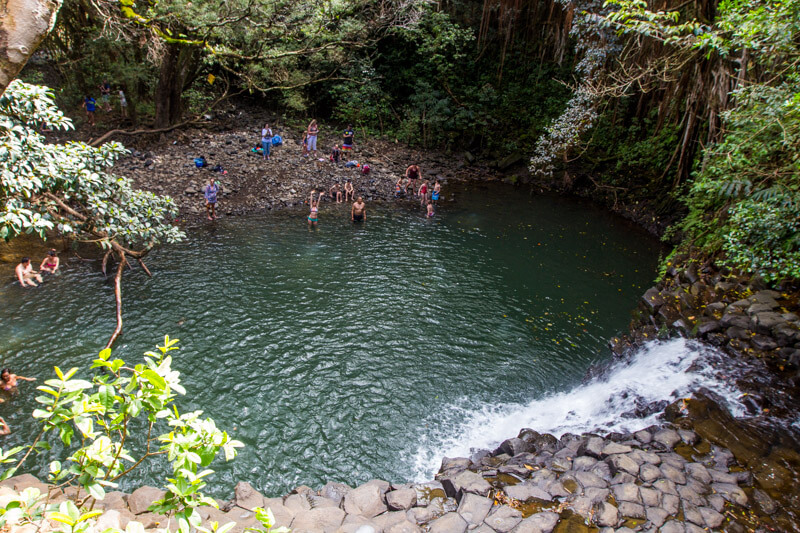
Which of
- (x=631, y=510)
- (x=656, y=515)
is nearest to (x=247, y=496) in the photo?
(x=631, y=510)

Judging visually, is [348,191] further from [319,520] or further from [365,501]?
[319,520]

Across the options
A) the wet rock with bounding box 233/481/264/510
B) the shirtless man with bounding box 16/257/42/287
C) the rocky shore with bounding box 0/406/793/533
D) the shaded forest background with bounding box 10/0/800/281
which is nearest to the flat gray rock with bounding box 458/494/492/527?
the rocky shore with bounding box 0/406/793/533

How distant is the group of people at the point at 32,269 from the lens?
460 inches

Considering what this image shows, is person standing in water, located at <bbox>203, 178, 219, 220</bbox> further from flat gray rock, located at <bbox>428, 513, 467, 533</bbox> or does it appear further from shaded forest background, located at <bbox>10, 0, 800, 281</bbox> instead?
flat gray rock, located at <bbox>428, 513, 467, 533</bbox>

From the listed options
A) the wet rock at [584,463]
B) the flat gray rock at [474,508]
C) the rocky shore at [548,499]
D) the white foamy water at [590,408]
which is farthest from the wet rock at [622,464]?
the flat gray rock at [474,508]

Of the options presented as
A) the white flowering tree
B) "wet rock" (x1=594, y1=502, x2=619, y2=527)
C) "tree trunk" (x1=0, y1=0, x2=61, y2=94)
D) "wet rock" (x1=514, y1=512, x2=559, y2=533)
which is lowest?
"wet rock" (x1=514, y1=512, x2=559, y2=533)

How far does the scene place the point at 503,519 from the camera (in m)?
5.95

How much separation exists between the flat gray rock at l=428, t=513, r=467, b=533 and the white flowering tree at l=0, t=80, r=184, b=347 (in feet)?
21.9

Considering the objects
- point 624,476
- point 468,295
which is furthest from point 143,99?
point 624,476

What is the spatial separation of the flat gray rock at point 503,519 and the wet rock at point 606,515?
1.03m

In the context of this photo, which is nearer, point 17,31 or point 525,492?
point 17,31

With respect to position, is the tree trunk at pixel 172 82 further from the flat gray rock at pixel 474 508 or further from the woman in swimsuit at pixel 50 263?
the flat gray rock at pixel 474 508

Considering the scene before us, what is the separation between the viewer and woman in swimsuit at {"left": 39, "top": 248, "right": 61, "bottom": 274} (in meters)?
12.5

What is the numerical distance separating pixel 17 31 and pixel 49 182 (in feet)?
21.2
